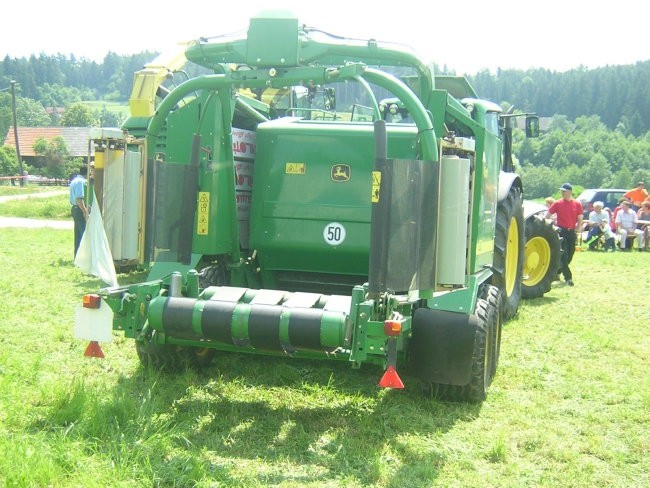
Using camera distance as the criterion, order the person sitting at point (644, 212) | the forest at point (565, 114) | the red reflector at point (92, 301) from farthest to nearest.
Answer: the forest at point (565, 114)
the person sitting at point (644, 212)
the red reflector at point (92, 301)

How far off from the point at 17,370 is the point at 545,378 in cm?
401

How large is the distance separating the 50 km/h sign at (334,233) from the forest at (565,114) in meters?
58.3

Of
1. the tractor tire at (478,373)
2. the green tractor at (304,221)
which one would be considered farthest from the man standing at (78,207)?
the tractor tire at (478,373)

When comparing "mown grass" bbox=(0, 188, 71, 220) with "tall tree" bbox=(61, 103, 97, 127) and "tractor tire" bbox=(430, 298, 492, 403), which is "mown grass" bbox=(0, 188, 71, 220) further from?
"tall tree" bbox=(61, 103, 97, 127)

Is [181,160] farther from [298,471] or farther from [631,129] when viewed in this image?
[631,129]

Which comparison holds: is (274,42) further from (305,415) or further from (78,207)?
(78,207)

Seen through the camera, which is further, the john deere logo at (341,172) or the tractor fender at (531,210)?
the tractor fender at (531,210)

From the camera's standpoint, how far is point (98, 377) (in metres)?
5.48

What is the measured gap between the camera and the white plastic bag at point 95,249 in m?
4.68

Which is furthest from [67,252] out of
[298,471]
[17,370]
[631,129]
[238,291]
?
[631,129]

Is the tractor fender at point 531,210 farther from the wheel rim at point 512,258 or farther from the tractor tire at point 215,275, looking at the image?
the tractor tire at point 215,275

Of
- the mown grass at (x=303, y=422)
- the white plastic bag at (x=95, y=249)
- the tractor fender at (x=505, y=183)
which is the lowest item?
the mown grass at (x=303, y=422)

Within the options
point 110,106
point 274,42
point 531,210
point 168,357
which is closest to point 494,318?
point 168,357

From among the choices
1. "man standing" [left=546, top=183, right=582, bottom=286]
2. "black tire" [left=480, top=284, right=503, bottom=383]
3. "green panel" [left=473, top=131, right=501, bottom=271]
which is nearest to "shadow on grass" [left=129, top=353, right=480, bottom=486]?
"black tire" [left=480, top=284, right=503, bottom=383]
